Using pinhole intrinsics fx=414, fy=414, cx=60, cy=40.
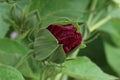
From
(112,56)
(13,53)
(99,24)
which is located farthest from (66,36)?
(112,56)

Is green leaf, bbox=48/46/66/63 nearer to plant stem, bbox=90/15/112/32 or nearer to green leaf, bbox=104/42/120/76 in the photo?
plant stem, bbox=90/15/112/32

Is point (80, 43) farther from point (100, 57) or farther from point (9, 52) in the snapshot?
point (100, 57)

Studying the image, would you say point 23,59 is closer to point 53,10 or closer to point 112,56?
point 53,10

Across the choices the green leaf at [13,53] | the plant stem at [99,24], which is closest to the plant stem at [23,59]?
the green leaf at [13,53]

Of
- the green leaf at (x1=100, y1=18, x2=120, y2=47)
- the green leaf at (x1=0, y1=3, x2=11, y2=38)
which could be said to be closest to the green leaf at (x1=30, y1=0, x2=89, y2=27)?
the green leaf at (x1=0, y1=3, x2=11, y2=38)

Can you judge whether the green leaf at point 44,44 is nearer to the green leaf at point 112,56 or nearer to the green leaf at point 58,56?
the green leaf at point 58,56

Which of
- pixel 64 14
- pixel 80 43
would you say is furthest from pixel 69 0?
pixel 80 43

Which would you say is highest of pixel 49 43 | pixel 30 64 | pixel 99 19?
pixel 49 43
